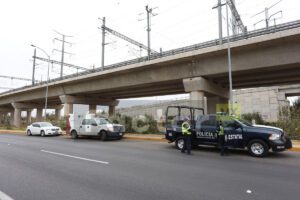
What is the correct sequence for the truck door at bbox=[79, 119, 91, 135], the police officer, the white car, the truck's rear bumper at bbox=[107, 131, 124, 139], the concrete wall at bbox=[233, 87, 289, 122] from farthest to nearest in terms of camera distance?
the concrete wall at bbox=[233, 87, 289, 122] < the white car < the truck door at bbox=[79, 119, 91, 135] < the truck's rear bumper at bbox=[107, 131, 124, 139] < the police officer

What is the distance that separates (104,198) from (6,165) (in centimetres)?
553

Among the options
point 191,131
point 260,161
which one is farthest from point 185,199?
point 191,131

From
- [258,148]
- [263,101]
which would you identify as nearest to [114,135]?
[258,148]

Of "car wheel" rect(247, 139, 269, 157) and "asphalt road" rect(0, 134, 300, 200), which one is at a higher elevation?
"car wheel" rect(247, 139, 269, 157)

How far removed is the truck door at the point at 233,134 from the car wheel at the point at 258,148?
49 centimetres

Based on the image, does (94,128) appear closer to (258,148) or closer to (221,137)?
(221,137)

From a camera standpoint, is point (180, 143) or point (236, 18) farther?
point (236, 18)

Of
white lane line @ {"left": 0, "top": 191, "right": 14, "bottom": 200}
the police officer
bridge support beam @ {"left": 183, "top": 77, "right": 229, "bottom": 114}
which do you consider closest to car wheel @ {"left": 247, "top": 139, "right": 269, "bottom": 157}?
the police officer

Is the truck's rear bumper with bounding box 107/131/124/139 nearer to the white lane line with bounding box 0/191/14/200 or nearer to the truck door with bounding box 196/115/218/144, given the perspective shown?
the truck door with bounding box 196/115/218/144

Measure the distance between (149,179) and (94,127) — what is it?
1374cm

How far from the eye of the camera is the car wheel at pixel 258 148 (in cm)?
1045

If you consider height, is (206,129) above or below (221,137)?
above

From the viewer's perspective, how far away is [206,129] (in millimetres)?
12320

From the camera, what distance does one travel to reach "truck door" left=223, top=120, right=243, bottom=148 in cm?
1116
